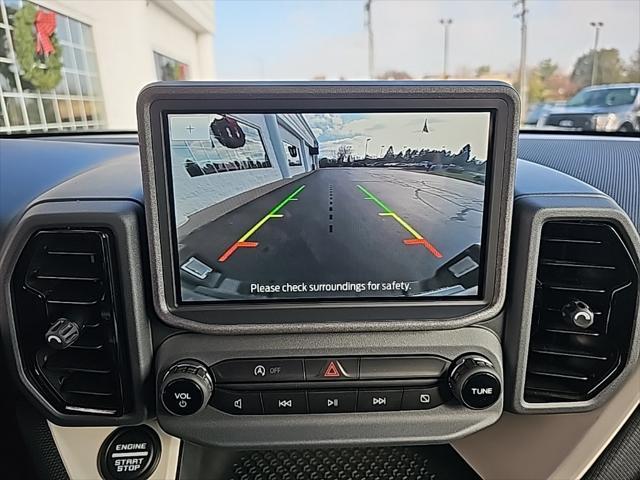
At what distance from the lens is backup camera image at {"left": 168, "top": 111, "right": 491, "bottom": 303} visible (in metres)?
0.93

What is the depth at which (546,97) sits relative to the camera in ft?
4.63

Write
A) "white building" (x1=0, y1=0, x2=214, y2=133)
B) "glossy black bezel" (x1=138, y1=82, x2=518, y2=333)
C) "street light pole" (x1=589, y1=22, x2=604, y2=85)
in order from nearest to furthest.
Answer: "glossy black bezel" (x1=138, y1=82, x2=518, y2=333) → "street light pole" (x1=589, y1=22, x2=604, y2=85) → "white building" (x1=0, y1=0, x2=214, y2=133)

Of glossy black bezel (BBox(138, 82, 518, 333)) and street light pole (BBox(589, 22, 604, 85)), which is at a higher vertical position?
street light pole (BBox(589, 22, 604, 85))

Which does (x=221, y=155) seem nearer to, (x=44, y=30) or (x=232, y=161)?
(x=232, y=161)

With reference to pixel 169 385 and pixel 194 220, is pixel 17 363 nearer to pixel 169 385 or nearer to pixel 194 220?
pixel 169 385

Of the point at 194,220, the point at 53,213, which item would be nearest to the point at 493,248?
the point at 194,220

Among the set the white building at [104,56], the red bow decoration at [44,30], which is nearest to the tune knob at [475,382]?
the white building at [104,56]

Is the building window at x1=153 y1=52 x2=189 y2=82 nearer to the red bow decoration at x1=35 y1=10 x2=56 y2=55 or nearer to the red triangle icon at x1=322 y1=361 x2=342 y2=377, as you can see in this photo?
the red bow decoration at x1=35 y1=10 x2=56 y2=55

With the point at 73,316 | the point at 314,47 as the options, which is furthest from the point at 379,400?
the point at 314,47

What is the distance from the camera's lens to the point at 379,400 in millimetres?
1077

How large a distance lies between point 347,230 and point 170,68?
80 cm

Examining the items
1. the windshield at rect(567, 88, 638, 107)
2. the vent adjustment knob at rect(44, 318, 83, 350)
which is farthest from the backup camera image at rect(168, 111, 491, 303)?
the windshield at rect(567, 88, 638, 107)

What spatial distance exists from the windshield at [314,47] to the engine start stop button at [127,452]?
2.41 ft

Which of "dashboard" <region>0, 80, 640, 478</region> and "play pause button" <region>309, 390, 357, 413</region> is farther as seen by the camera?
"play pause button" <region>309, 390, 357, 413</region>
